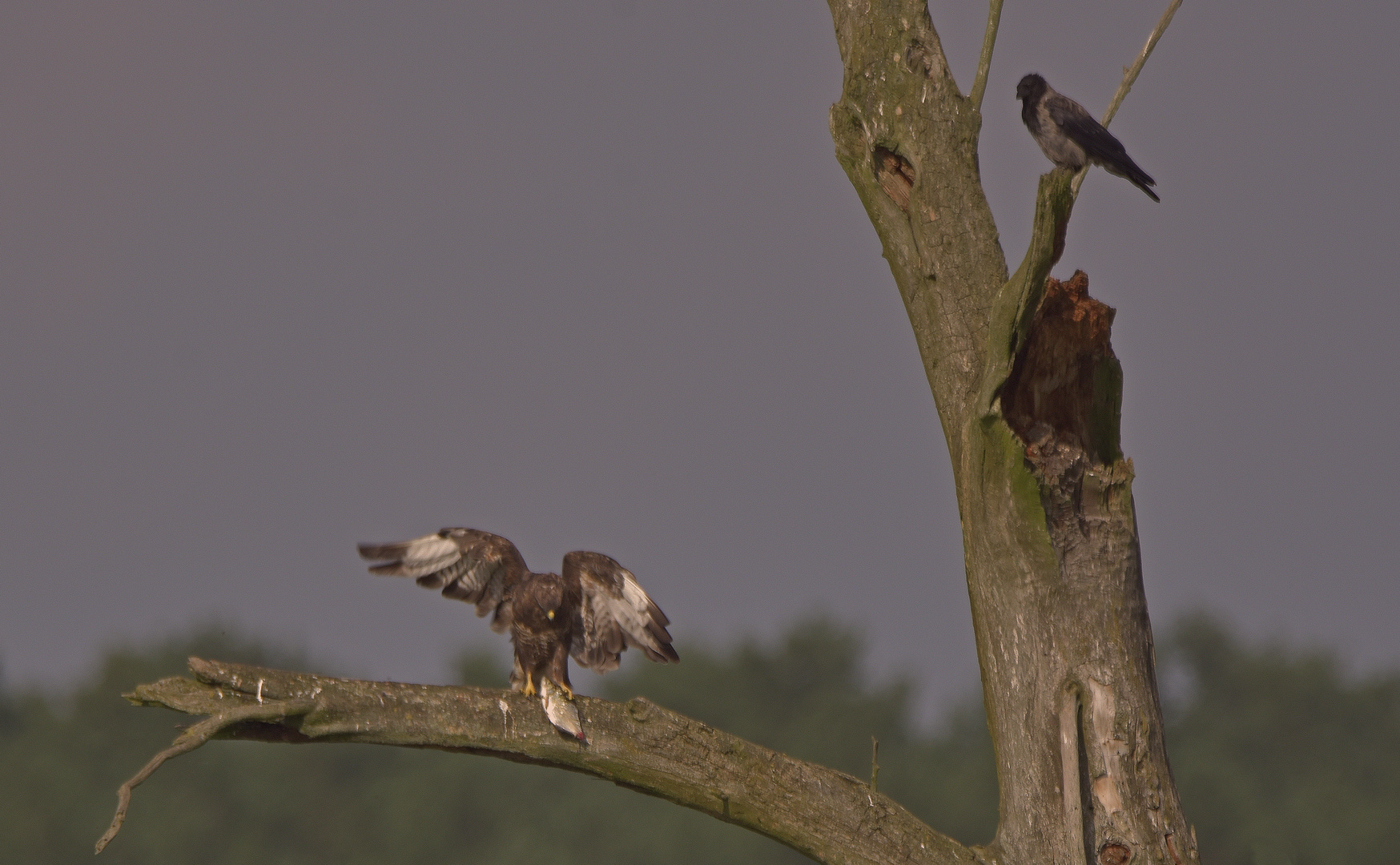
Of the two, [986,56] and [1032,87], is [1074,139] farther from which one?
[986,56]

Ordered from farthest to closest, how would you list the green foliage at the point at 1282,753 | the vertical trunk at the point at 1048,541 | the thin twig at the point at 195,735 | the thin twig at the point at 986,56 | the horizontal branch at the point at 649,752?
the green foliage at the point at 1282,753
the thin twig at the point at 986,56
the vertical trunk at the point at 1048,541
the horizontal branch at the point at 649,752
the thin twig at the point at 195,735

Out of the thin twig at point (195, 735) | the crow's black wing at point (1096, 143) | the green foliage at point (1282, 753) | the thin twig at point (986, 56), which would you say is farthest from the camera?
the green foliage at point (1282, 753)

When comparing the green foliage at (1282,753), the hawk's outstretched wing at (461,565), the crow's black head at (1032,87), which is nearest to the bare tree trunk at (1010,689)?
the hawk's outstretched wing at (461,565)

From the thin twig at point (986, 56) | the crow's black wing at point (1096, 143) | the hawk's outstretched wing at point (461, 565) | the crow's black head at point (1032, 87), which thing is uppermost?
the crow's black head at point (1032, 87)

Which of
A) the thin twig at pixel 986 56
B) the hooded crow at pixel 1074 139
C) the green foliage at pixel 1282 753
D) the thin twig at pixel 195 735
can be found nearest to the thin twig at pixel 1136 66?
the thin twig at pixel 986 56

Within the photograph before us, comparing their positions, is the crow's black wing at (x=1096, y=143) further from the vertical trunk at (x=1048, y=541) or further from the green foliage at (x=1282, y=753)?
the green foliage at (x=1282, y=753)

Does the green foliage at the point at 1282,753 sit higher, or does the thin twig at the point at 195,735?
the green foliage at the point at 1282,753

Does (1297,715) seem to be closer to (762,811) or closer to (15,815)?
(15,815)

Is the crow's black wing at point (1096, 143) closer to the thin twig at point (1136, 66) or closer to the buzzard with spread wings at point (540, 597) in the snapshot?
the thin twig at point (1136, 66)

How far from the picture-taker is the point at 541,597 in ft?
25.2

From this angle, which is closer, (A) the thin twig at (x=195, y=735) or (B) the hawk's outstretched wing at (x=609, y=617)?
(A) the thin twig at (x=195, y=735)

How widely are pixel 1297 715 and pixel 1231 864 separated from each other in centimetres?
1921

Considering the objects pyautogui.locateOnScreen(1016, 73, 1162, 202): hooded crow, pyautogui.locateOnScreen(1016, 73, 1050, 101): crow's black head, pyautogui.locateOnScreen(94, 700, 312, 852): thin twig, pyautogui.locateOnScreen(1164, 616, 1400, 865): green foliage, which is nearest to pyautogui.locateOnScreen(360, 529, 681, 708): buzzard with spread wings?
pyautogui.locateOnScreen(94, 700, 312, 852): thin twig

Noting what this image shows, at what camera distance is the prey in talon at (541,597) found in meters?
7.45
